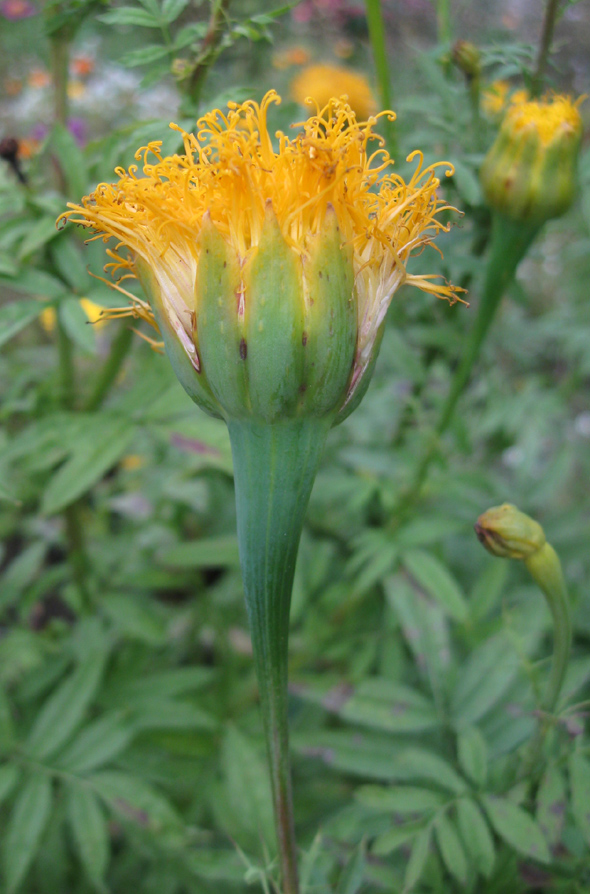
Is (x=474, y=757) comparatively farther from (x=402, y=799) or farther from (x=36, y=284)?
(x=36, y=284)

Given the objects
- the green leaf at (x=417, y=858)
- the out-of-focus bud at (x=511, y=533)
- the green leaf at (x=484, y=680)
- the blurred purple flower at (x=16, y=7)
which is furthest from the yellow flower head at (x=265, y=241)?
the blurred purple flower at (x=16, y=7)

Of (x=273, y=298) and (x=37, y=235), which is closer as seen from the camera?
(x=273, y=298)

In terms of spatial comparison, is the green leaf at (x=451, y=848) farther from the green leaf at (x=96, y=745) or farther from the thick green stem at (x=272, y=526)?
the green leaf at (x=96, y=745)

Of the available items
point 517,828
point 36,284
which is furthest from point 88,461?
point 517,828

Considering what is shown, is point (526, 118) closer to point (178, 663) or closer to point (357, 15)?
point (178, 663)

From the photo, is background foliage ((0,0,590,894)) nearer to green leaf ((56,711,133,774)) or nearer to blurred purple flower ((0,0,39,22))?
green leaf ((56,711,133,774))
